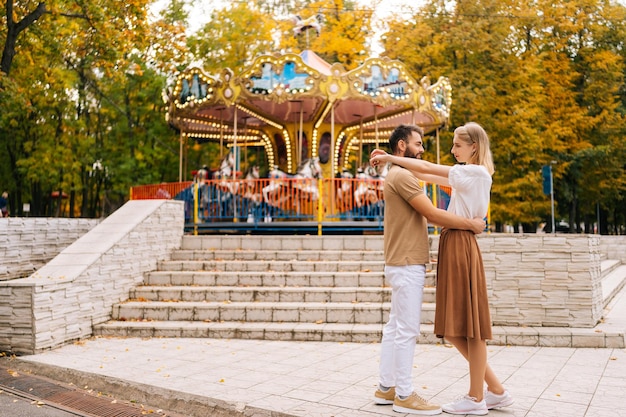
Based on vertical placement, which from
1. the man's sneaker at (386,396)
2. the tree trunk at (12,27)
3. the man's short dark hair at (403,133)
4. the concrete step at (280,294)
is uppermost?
the tree trunk at (12,27)

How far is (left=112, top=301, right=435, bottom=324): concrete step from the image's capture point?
25.6 feet

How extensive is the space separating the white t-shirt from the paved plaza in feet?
5.13

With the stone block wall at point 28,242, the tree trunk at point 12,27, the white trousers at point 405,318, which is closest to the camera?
the white trousers at point 405,318

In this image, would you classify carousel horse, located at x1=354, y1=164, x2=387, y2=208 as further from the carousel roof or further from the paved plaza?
the paved plaza

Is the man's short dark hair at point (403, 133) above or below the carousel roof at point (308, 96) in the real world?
below

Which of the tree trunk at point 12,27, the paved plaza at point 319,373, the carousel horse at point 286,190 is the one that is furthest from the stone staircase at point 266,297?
the tree trunk at point 12,27

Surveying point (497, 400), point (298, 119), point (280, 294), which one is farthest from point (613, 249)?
point (497, 400)

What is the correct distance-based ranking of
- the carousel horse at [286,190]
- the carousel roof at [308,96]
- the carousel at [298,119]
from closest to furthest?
the carousel horse at [286,190], the carousel at [298,119], the carousel roof at [308,96]

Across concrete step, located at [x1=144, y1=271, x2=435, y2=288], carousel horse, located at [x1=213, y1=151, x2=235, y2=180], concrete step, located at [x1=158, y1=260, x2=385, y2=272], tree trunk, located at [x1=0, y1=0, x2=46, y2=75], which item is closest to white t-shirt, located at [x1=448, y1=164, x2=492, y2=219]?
concrete step, located at [x1=144, y1=271, x2=435, y2=288]

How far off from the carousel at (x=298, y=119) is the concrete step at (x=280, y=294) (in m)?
3.90

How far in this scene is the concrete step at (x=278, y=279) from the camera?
8977mm

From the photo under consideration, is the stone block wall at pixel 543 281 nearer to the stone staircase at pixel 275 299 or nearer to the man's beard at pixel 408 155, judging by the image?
the stone staircase at pixel 275 299

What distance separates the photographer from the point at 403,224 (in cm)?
435

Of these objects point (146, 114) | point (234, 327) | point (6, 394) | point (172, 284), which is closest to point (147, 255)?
point (172, 284)
